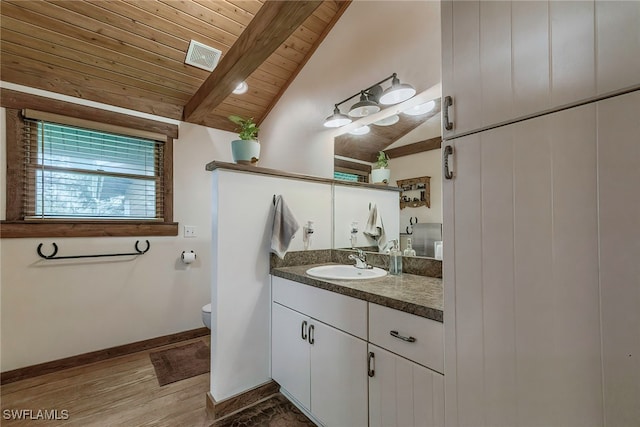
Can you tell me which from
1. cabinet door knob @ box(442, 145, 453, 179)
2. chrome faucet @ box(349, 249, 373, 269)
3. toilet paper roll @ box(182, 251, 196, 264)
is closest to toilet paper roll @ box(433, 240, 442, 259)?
chrome faucet @ box(349, 249, 373, 269)

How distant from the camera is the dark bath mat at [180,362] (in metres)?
2.15

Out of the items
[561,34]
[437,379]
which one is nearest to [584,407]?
[437,379]

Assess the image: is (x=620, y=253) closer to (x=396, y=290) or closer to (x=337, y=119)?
(x=396, y=290)

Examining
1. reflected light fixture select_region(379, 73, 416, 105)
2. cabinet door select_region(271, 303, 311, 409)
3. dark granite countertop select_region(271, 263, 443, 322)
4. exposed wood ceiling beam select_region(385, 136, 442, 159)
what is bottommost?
cabinet door select_region(271, 303, 311, 409)

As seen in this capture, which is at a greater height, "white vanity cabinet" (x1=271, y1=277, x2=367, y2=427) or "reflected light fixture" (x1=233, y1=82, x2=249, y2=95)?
"reflected light fixture" (x1=233, y1=82, x2=249, y2=95)

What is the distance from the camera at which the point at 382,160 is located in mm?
1954

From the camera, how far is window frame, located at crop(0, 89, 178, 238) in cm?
208

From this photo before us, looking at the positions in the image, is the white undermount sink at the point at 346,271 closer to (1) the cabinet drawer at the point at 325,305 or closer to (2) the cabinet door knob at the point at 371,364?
(1) the cabinet drawer at the point at 325,305

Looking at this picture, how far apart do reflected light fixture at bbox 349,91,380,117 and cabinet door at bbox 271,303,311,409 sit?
1501 millimetres

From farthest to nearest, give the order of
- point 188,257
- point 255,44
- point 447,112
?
point 188,257 < point 255,44 < point 447,112

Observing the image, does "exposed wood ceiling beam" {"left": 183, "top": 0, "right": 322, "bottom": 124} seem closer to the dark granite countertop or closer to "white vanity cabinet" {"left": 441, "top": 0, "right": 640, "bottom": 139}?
"white vanity cabinet" {"left": 441, "top": 0, "right": 640, "bottom": 139}

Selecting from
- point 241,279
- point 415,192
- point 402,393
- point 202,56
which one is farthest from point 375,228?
point 202,56

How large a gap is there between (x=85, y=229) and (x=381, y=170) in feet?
8.21

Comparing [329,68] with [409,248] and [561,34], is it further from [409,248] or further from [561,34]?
[561,34]
